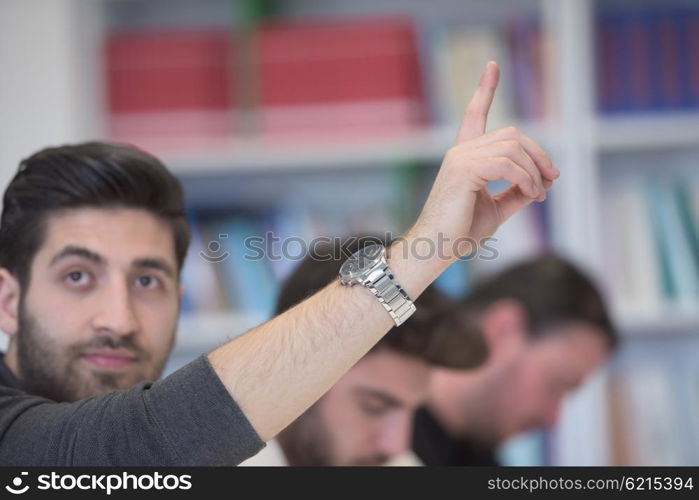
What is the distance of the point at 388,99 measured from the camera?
98.2 inches

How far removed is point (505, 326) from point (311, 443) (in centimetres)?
100

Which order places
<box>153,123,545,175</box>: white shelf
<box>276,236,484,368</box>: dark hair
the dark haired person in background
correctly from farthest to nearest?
1. <box>153,123,545,175</box>: white shelf
2. the dark haired person in background
3. <box>276,236,484,368</box>: dark hair

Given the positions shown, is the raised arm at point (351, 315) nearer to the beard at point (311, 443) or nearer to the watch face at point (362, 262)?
the watch face at point (362, 262)

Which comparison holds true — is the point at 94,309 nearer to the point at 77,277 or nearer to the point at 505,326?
the point at 77,277

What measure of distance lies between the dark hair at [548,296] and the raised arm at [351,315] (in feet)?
4.53

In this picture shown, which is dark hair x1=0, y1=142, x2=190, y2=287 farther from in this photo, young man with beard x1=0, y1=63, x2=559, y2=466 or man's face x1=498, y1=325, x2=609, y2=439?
man's face x1=498, y1=325, x2=609, y2=439

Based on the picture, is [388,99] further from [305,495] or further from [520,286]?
[305,495]

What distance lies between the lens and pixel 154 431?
0.90 meters

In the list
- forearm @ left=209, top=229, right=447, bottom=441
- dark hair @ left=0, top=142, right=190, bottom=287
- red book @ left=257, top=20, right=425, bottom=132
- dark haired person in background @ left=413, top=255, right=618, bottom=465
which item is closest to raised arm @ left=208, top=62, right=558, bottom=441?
forearm @ left=209, top=229, right=447, bottom=441

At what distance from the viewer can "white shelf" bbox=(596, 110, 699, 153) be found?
2424 mm

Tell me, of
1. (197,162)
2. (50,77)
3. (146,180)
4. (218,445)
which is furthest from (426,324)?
(50,77)

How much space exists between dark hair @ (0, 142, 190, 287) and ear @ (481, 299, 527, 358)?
4.21 feet

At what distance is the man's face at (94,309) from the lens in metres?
1.11

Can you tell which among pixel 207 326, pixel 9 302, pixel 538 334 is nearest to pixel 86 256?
pixel 9 302
